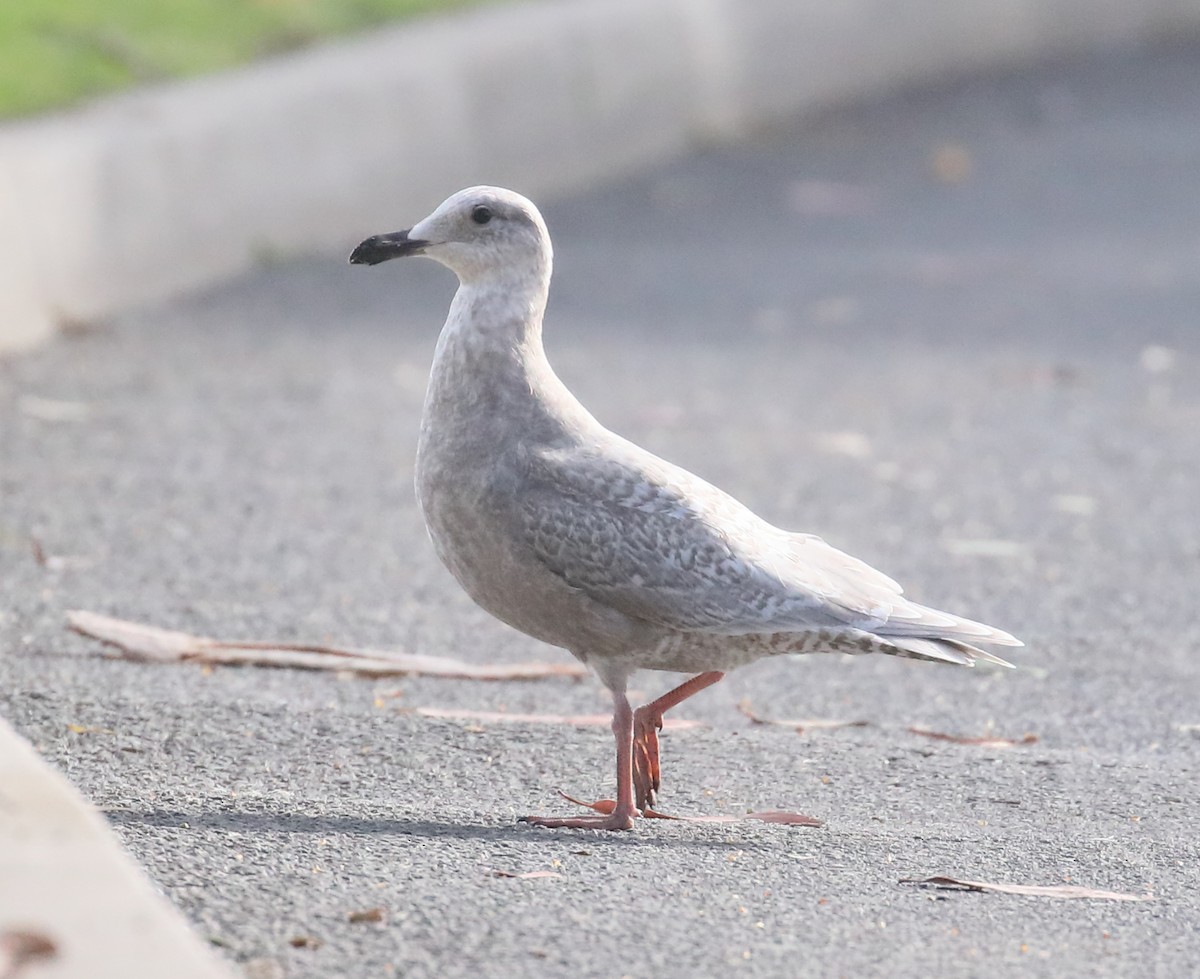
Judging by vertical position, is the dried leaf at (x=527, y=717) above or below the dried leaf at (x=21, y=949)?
above

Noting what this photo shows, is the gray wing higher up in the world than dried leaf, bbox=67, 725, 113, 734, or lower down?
higher up

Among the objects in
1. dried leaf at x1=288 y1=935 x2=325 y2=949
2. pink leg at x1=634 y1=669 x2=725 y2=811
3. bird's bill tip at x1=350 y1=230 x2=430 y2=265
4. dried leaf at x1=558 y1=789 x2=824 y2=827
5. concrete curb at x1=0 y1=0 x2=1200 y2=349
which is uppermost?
concrete curb at x1=0 y1=0 x2=1200 y2=349

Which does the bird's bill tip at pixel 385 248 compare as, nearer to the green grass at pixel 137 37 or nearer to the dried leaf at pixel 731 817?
the dried leaf at pixel 731 817

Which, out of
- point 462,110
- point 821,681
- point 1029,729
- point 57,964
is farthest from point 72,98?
point 57,964

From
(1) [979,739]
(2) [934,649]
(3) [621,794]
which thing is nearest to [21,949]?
(3) [621,794]

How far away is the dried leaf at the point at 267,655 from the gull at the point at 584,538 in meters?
1.04

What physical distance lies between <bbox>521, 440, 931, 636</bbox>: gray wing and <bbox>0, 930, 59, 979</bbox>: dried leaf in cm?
156

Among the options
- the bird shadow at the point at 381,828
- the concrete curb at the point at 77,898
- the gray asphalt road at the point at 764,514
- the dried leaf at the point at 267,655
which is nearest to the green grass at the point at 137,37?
the gray asphalt road at the point at 764,514

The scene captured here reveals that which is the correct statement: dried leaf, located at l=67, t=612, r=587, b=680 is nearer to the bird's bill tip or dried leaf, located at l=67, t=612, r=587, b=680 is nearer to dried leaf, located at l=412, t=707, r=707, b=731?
dried leaf, located at l=412, t=707, r=707, b=731

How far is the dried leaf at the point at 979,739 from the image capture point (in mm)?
4871

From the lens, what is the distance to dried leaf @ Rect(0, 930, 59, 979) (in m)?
2.61

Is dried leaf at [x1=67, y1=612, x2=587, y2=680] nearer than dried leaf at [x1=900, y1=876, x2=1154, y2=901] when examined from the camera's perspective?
No

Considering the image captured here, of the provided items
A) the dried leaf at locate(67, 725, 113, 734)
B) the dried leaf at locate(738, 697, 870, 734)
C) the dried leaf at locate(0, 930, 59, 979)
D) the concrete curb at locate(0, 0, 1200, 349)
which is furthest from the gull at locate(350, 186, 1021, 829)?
the concrete curb at locate(0, 0, 1200, 349)

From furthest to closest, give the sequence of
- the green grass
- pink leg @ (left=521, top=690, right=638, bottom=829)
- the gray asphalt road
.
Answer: the green grass → pink leg @ (left=521, top=690, right=638, bottom=829) → the gray asphalt road
